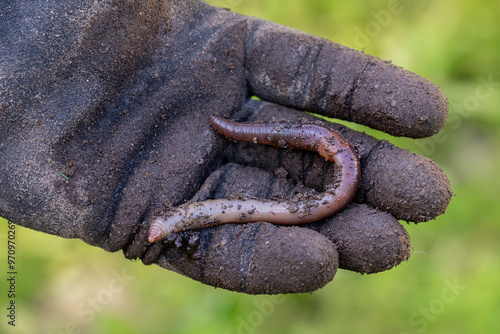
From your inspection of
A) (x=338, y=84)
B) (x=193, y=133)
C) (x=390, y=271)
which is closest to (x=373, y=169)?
(x=338, y=84)

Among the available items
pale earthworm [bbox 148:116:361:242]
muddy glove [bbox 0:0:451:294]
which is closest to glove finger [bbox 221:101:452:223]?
muddy glove [bbox 0:0:451:294]

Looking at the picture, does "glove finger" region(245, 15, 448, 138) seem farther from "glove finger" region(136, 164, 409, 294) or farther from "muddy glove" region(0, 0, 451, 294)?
"glove finger" region(136, 164, 409, 294)

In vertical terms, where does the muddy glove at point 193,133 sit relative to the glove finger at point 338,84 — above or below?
below

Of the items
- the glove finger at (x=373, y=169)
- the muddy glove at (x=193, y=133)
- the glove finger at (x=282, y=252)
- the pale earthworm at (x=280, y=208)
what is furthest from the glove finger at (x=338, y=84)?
the glove finger at (x=282, y=252)

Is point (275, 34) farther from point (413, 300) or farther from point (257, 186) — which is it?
point (413, 300)

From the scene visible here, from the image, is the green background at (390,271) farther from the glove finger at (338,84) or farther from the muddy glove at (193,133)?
the glove finger at (338,84)

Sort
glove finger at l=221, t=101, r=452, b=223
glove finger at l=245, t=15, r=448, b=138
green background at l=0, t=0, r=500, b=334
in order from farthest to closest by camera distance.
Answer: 1. green background at l=0, t=0, r=500, b=334
2. glove finger at l=245, t=15, r=448, b=138
3. glove finger at l=221, t=101, r=452, b=223

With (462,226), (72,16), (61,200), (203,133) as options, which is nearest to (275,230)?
(203,133)
